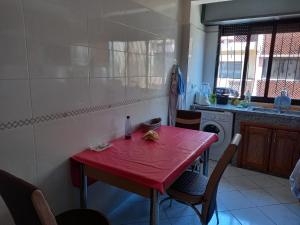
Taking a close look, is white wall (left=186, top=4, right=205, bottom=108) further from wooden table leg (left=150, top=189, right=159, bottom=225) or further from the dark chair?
the dark chair

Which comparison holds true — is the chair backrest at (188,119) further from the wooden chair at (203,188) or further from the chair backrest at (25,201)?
the chair backrest at (25,201)

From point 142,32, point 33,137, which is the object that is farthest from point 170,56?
point 33,137

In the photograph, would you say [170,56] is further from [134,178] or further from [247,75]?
[134,178]

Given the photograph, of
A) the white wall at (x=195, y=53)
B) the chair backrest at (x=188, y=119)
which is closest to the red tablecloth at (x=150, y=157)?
the chair backrest at (x=188, y=119)

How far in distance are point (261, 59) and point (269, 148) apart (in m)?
1.42

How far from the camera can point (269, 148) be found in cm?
296

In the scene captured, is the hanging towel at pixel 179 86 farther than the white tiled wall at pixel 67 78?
Yes

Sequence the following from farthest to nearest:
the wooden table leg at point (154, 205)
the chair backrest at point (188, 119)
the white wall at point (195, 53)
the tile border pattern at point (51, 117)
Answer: the white wall at point (195, 53) < the chair backrest at point (188, 119) < the wooden table leg at point (154, 205) < the tile border pattern at point (51, 117)

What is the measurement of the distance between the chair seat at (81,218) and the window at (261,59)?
10.2 ft

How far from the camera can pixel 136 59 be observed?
2.28m

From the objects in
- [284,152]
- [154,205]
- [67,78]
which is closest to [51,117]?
[67,78]

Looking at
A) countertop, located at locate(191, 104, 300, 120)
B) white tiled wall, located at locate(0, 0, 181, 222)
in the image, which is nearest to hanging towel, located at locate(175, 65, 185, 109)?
countertop, located at locate(191, 104, 300, 120)

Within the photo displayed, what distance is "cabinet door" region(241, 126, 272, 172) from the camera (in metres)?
2.97

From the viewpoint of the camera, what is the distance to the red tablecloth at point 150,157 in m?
1.40
